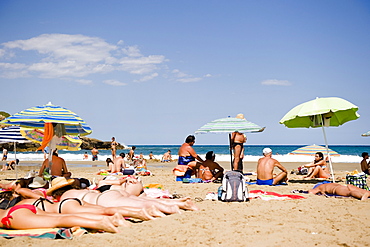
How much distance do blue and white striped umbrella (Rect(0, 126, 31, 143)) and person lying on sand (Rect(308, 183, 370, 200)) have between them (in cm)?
804

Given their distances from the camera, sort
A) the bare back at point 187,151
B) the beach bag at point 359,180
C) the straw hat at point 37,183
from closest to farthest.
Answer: the straw hat at point 37,183 < the beach bag at point 359,180 < the bare back at point 187,151

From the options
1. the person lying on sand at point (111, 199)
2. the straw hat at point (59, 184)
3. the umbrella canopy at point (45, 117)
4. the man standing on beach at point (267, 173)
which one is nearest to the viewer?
the person lying on sand at point (111, 199)

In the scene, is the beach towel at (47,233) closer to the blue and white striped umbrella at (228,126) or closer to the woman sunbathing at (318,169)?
the blue and white striped umbrella at (228,126)

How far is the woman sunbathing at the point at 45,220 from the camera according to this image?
429 cm

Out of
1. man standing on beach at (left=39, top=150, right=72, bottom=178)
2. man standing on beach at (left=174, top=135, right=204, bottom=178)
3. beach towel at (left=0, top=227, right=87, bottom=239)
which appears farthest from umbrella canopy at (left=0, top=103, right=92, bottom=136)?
beach towel at (left=0, top=227, right=87, bottom=239)

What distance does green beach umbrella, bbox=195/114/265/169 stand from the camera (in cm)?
976

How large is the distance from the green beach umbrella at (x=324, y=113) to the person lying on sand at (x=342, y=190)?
1.01m

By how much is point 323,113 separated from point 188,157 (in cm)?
390

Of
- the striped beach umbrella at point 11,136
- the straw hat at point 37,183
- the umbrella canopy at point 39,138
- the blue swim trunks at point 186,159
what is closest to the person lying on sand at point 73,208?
the straw hat at point 37,183

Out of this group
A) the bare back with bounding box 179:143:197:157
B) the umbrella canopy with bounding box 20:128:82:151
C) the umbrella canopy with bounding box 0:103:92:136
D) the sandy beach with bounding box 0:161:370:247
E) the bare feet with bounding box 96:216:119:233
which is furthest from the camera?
the umbrella canopy with bounding box 20:128:82:151

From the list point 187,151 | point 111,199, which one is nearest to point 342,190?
point 187,151

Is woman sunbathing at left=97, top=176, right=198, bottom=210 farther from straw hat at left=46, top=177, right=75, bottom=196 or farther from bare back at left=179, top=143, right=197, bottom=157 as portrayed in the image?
bare back at left=179, top=143, right=197, bottom=157

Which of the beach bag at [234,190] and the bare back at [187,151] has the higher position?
the bare back at [187,151]

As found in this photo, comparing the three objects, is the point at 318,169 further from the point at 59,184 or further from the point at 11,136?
the point at 11,136
